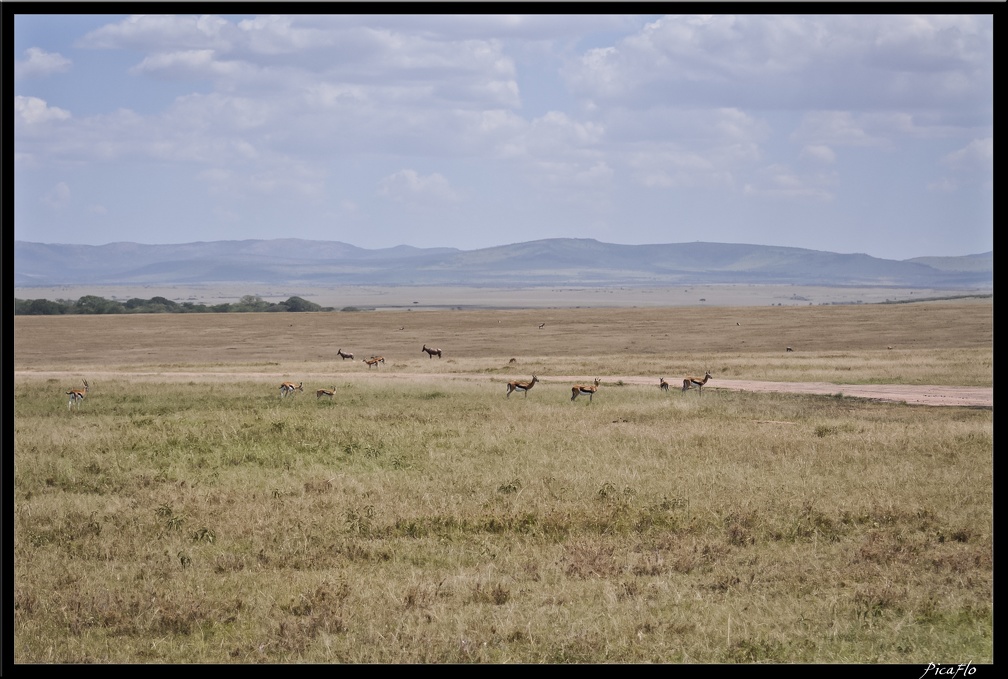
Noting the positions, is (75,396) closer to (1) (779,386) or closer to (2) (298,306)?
(1) (779,386)

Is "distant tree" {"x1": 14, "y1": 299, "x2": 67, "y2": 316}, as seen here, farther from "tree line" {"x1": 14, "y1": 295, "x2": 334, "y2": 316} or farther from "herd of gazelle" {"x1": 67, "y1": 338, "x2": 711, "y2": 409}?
"herd of gazelle" {"x1": 67, "y1": 338, "x2": 711, "y2": 409}

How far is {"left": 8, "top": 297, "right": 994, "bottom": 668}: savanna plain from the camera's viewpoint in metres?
8.87

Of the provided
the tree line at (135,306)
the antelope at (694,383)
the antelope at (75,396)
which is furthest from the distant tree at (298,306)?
the antelope at (694,383)

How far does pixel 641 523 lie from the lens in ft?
40.1

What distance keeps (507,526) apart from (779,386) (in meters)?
15.2

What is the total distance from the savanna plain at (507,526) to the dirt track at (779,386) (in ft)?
1.74

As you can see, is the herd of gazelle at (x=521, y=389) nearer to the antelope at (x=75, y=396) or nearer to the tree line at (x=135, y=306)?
the antelope at (x=75, y=396)

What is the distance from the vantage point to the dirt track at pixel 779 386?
18.8 metres

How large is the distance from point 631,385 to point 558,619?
17959mm

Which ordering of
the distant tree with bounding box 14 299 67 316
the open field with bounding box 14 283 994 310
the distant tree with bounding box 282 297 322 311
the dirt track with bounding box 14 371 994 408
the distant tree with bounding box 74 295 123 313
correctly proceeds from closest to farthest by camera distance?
the dirt track with bounding box 14 371 994 408, the distant tree with bounding box 14 299 67 316, the distant tree with bounding box 74 295 123 313, the distant tree with bounding box 282 297 322 311, the open field with bounding box 14 283 994 310
